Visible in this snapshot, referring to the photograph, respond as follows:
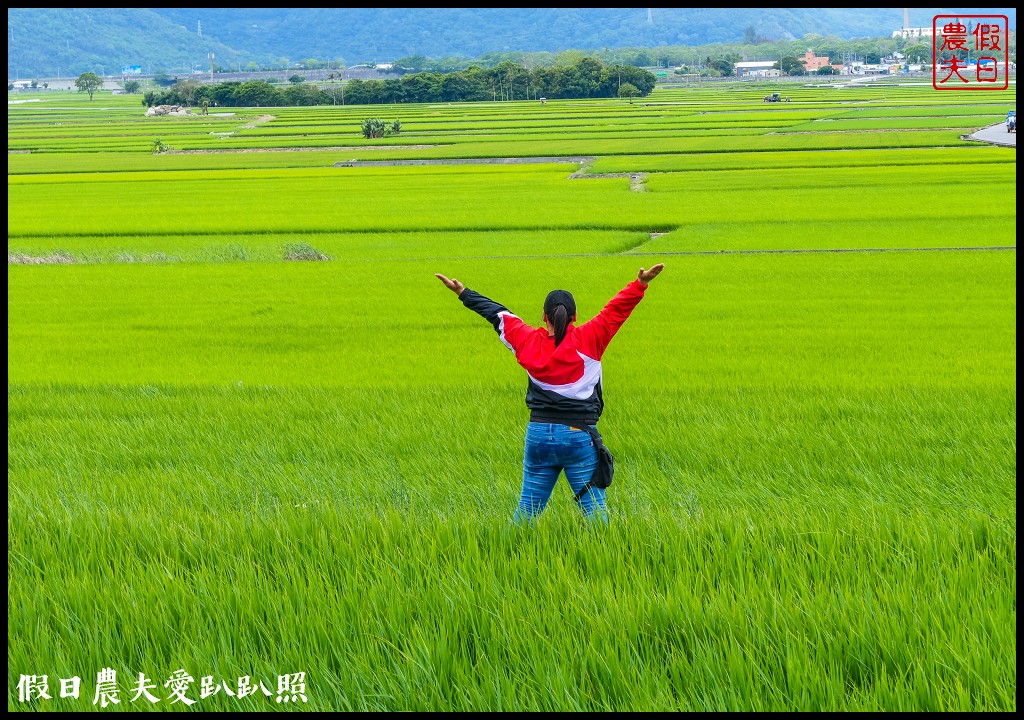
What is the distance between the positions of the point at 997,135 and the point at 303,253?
117ft

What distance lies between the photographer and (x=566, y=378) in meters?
3.98

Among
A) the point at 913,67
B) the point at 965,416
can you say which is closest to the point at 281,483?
the point at 965,416

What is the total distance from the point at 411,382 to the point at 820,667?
637cm

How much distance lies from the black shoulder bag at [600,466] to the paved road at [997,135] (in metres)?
38.5

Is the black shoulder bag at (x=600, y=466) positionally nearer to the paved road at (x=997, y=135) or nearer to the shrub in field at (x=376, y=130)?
the paved road at (x=997, y=135)

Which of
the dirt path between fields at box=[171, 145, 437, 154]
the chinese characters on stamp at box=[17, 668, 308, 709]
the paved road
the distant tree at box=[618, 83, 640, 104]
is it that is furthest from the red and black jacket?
the distant tree at box=[618, 83, 640, 104]

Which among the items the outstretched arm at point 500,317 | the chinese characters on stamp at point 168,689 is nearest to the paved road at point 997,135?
the outstretched arm at point 500,317

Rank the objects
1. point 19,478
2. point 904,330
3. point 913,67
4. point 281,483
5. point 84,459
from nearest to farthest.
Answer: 1. point 281,483
2. point 19,478
3. point 84,459
4. point 904,330
5. point 913,67

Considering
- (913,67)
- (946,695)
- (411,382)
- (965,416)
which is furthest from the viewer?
(913,67)

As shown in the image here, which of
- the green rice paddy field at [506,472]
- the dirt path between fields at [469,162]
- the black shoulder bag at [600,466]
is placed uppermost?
the dirt path between fields at [469,162]

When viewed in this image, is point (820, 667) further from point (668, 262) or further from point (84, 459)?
point (668, 262)

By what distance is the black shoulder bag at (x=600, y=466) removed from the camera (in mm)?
4051

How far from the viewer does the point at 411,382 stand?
8.98 meters

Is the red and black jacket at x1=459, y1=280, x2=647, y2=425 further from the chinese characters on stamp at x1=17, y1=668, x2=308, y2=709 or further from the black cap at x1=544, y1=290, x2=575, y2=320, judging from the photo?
the chinese characters on stamp at x1=17, y1=668, x2=308, y2=709
